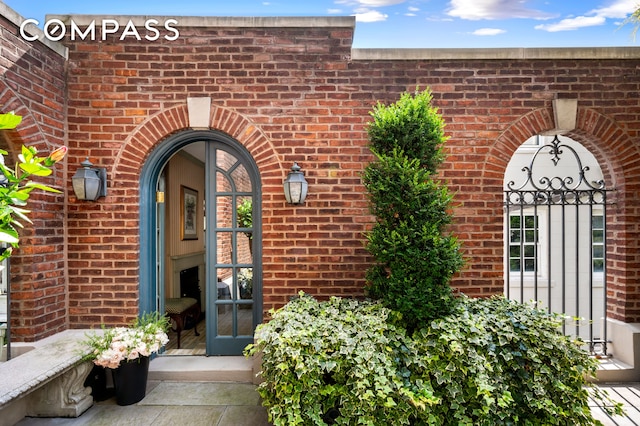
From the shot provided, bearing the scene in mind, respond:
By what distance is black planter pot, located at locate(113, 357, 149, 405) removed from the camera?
316cm

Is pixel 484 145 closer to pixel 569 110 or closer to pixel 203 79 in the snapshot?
pixel 569 110

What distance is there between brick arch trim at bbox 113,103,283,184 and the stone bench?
1.67m

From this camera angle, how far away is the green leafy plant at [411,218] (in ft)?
9.52

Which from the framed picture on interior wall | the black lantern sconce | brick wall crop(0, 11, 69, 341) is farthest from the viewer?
the framed picture on interior wall

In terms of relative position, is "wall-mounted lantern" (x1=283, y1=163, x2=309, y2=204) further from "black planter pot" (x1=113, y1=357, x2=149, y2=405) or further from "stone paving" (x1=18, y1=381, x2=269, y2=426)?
"black planter pot" (x1=113, y1=357, x2=149, y2=405)

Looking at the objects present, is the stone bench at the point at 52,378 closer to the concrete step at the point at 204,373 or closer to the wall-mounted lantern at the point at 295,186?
the concrete step at the point at 204,373

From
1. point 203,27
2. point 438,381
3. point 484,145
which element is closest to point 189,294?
point 203,27

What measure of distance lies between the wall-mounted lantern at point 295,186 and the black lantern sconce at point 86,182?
1.88 metres

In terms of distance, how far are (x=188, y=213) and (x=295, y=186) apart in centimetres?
337

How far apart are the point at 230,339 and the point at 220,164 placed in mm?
1947

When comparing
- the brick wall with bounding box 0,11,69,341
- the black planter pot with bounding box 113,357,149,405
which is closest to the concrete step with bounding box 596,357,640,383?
the black planter pot with bounding box 113,357,149,405

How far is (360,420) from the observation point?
2.40 metres

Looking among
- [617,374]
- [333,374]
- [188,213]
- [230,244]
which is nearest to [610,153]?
[617,374]

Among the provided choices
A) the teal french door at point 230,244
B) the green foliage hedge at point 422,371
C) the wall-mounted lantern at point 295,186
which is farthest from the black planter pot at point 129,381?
the wall-mounted lantern at point 295,186
